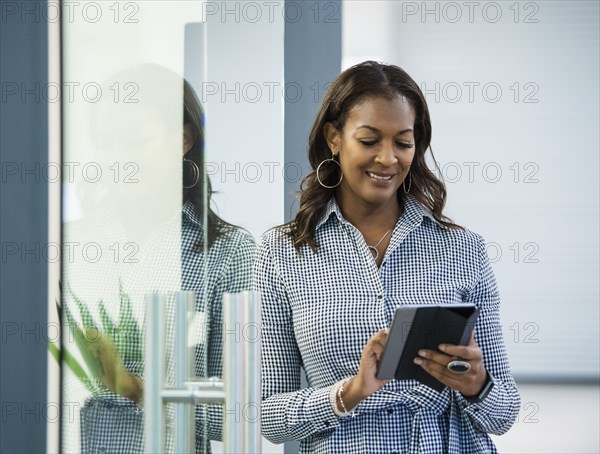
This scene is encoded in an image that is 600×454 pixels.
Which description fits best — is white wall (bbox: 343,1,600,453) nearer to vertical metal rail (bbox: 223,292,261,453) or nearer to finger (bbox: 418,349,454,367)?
finger (bbox: 418,349,454,367)

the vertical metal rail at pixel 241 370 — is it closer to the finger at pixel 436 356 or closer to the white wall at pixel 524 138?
the finger at pixel 436 356

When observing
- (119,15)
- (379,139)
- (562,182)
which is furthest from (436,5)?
(119,15)

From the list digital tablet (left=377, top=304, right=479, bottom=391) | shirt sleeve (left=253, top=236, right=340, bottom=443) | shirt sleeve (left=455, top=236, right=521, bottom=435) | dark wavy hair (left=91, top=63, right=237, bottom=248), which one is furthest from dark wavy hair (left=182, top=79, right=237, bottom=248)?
shirt sleeve (left=455, top=236, right=521, bottom=435)

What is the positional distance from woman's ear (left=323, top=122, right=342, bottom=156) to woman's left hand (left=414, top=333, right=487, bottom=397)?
396mm

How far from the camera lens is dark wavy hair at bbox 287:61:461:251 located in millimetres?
1463

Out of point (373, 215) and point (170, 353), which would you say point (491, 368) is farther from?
point (170, 353)

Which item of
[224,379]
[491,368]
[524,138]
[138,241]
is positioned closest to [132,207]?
[138,241]

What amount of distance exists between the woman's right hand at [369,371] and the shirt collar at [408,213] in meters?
0.25

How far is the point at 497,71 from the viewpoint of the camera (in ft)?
A: 12.0

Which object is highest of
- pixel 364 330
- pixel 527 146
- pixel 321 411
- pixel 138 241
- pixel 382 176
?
pixel 527 146

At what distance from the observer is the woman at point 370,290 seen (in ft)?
4.38

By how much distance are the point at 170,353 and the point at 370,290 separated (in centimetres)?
78

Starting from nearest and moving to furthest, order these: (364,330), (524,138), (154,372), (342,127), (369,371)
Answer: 1. (154,372)
2. (369,371)
3. (364,330)
4. (342,127)
5. (524,138)

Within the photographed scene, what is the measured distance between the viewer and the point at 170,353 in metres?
0.65
